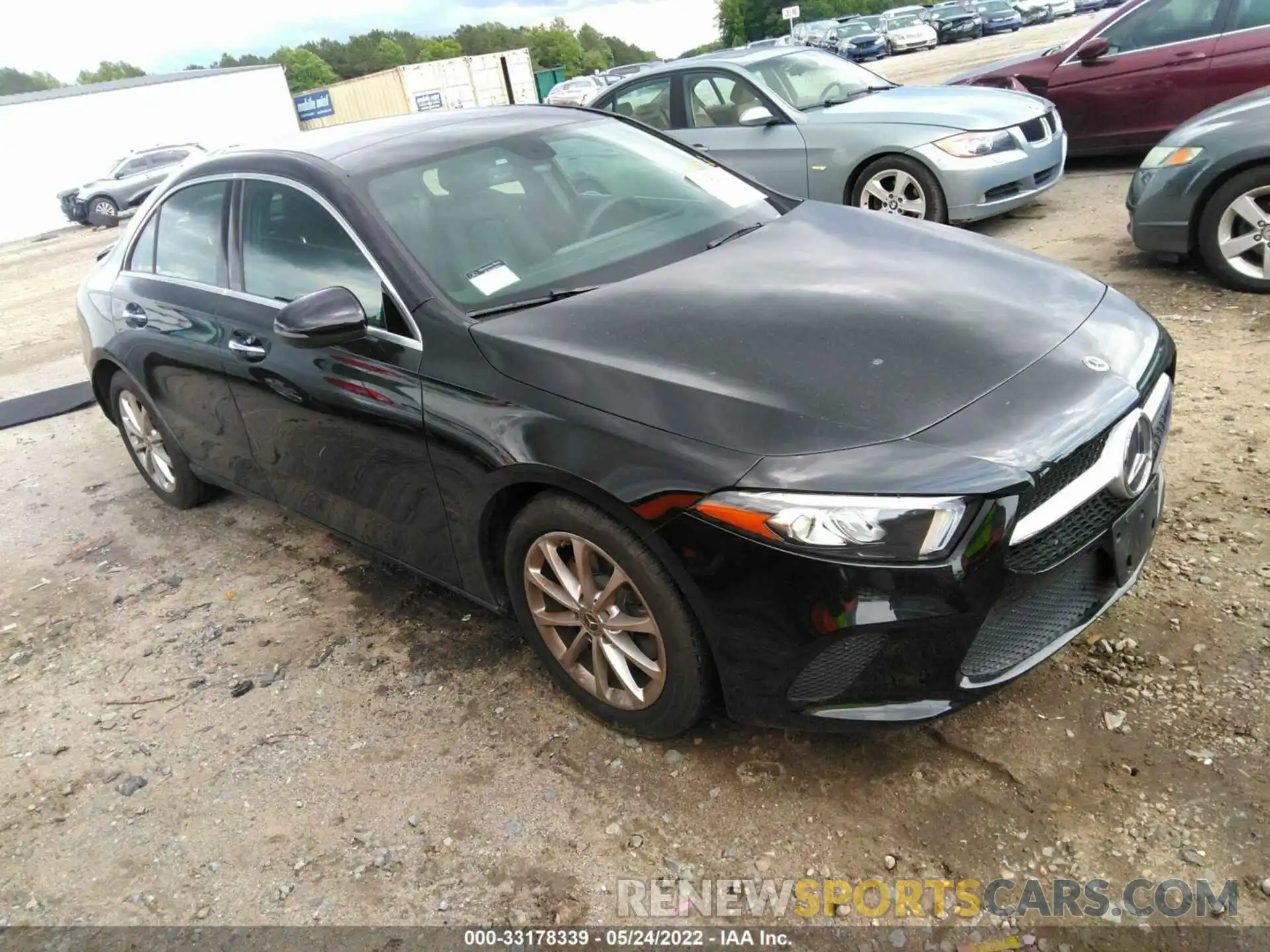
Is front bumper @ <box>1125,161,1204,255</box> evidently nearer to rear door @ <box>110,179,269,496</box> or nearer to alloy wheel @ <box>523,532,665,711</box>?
alloy wheel @ <box>523,532,665,711</box>

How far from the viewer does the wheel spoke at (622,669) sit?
2566 mm

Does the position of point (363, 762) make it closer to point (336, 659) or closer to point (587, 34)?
point (336, 659)

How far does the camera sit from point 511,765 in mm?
2711

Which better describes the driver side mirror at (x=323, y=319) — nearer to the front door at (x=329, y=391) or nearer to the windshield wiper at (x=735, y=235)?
the front door at (x=329, y=391)

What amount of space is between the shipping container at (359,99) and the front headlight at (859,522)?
51.7m

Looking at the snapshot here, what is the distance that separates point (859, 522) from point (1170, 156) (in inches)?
177

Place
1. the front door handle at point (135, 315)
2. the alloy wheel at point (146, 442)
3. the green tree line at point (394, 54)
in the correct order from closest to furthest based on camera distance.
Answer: the front door handle at point (135, 315) → the alloy wheel at point (146, 442) → the green tree line at point (394, 54)

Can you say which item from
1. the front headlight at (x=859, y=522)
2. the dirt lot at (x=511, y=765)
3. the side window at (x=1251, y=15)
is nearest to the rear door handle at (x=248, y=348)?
the dirt lot at (x=511, y=765)

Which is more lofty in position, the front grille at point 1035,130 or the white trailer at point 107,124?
the white trailer at point 107,124

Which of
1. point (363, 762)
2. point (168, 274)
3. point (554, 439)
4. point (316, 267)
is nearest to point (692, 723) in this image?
point (554, 439)

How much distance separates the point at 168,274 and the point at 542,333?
7.69ft

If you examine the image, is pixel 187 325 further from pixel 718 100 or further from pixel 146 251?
pixel 718 100

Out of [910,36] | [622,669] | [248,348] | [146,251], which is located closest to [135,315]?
[146,251]

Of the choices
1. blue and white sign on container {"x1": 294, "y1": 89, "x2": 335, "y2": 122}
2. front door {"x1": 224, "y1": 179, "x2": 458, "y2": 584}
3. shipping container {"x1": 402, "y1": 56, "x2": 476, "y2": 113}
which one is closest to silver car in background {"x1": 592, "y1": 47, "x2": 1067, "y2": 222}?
front door {"x1": 224, "y1": 179, "x2": 458, "y2": 584}
